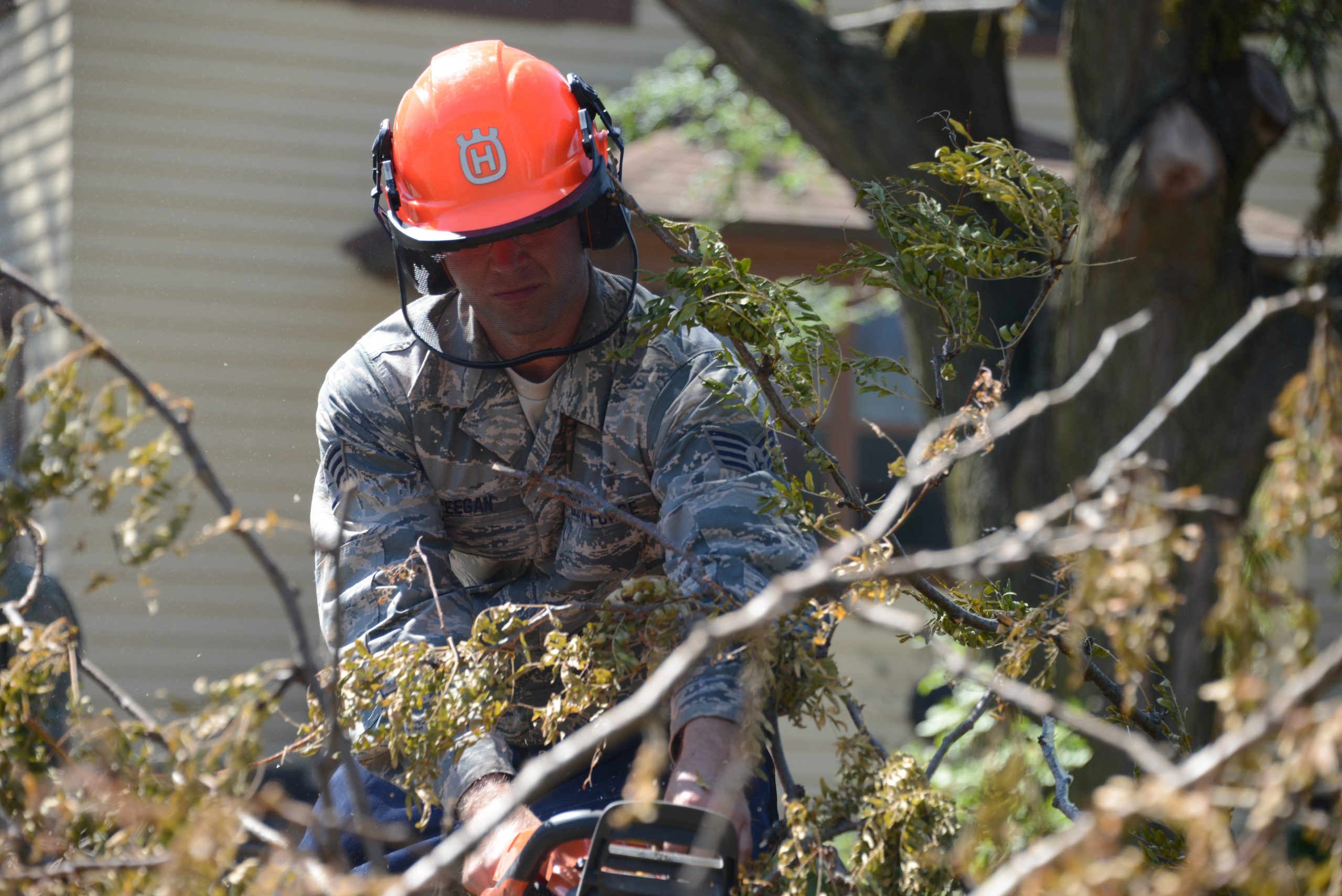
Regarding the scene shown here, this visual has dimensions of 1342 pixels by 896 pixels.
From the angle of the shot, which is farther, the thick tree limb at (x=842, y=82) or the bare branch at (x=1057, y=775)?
the thick tree limb at (x=842, y=82)

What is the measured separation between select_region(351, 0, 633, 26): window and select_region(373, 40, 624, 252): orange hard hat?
5.04 metres

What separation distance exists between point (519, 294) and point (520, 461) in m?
0.36

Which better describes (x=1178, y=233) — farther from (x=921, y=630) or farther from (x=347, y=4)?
(x=347, y=4)

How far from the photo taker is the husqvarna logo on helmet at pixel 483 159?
220 centimetres

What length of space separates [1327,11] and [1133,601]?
4174 millimetres

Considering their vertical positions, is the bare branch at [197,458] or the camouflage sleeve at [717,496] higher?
the bare branch at [197,458]

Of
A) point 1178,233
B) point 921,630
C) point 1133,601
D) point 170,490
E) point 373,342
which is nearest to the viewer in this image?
point 1133,601

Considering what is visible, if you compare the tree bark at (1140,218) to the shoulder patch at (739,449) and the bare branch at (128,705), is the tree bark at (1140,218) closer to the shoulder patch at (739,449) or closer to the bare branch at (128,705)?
the shoulder patch at (739,449)

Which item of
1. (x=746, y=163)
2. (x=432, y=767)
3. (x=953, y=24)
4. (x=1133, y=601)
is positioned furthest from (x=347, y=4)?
(x=1133, y=601)

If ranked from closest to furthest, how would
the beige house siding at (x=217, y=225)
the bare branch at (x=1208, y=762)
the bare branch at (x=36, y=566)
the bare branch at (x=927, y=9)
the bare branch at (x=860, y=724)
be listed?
the bare branch at (x=1208, y=762) < the bare branch at (x=36, y=566) < the bare branch at (x=860, y=724) < the bare branch at (x=927, y=9) < the beige house siding at (x=217, y=225)

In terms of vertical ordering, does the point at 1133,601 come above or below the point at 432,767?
above

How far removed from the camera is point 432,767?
1487mm

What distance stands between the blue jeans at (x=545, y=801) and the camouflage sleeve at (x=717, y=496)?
148mm

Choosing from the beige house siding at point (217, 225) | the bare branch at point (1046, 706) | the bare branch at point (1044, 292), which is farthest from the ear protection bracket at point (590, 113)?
the beige house siding at point (217, 225)
